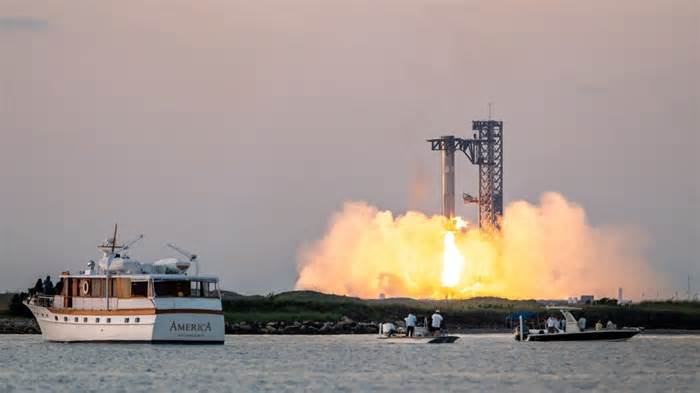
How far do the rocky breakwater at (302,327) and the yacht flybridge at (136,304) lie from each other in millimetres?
24833

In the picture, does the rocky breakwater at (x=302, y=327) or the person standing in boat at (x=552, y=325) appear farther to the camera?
the rocky breakwater at (x=302, y=327)

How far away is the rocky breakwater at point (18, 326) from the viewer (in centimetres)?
13588

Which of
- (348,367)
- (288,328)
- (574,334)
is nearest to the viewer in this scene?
(348,367)

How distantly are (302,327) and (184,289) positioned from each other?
3176 cm

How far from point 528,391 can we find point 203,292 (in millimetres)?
34340

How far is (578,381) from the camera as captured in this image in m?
85.1

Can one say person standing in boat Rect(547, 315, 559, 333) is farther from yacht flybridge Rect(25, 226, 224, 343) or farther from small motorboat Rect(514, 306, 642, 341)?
yacht flybridge Rect(25, 226, 224, 343)

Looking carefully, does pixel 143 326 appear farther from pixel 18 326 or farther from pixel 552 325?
pixel 18 326

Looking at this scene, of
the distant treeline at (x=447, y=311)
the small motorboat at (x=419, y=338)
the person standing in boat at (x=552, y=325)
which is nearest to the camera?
the small motorboat at (x=419, y=338)

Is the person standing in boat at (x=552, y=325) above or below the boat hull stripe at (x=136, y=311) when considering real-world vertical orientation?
below

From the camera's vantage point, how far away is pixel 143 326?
→ 10831 centimetres

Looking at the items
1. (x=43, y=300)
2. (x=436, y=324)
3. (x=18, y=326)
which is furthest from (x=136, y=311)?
(x=18, y=326)

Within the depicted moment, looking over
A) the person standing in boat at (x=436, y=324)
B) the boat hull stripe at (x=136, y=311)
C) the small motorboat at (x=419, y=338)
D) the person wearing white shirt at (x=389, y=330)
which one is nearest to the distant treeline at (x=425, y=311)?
the person wearing white shirt at (x=389, y=330)

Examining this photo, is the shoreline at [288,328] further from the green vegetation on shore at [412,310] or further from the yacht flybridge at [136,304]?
the yacht flybridge at [136,304]
